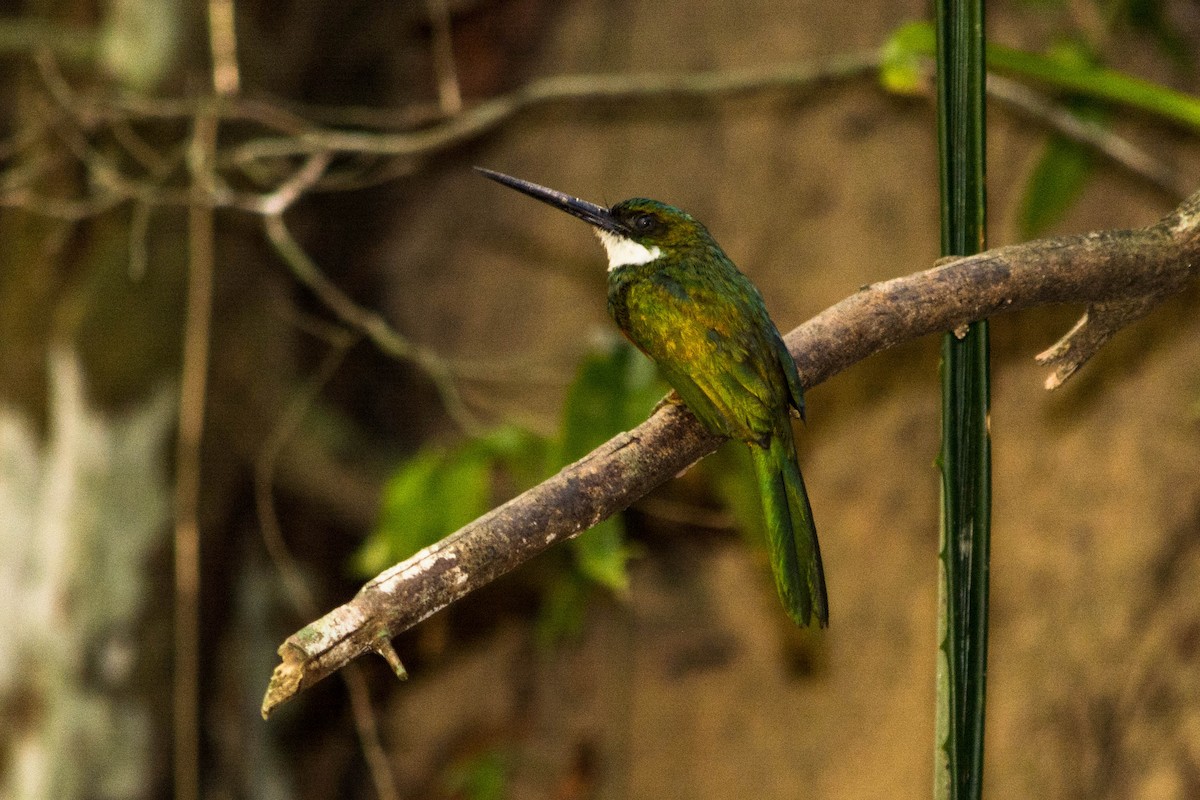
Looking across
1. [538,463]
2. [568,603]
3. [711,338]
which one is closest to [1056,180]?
[538,463]

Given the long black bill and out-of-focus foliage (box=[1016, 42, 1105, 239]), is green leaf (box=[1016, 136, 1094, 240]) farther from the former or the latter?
the long black bill

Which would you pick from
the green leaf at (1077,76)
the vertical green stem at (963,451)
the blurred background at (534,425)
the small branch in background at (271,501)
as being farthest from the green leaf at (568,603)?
the vertical green stem at (963,451)

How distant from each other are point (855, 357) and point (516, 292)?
9.15 ft

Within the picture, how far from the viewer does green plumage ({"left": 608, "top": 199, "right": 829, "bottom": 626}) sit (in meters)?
0.98

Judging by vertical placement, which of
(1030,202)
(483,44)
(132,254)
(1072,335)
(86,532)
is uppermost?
(483,44)

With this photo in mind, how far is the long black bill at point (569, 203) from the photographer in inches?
52.8

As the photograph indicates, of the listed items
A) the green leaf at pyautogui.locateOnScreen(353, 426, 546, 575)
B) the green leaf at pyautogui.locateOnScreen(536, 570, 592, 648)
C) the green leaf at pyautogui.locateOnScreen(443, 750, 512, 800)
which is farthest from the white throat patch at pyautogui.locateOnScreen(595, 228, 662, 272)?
the green leaf at pyautogui.locateOnScreen(443, 750, 512, 800)

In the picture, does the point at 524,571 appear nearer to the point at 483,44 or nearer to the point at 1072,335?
the point at 483,44

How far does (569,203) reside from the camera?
154 centimetres

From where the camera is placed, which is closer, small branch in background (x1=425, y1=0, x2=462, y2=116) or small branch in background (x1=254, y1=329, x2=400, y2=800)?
small branch in background (x1=254, y1=329, x2=400, y2=800)

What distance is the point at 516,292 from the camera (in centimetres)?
390

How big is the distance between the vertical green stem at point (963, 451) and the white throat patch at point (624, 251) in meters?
0.82

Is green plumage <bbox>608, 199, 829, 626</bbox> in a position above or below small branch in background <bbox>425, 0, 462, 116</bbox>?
below

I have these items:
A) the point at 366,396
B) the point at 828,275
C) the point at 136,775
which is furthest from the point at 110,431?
the point at 828,275
